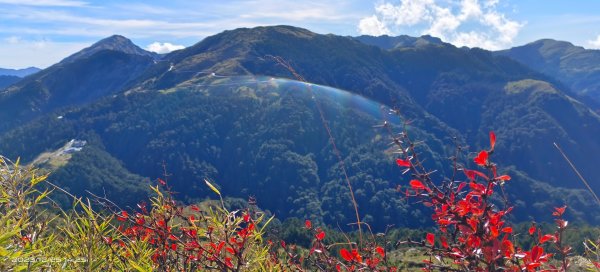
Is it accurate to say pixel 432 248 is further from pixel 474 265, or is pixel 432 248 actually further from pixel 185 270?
pixel 185 270

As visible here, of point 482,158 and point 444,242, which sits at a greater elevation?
point 482,158

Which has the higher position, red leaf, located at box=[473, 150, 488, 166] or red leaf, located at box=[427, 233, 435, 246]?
red leaf, located at box=[473, 150, 488, 166]

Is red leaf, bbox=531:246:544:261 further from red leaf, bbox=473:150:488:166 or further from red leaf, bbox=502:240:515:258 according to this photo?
red leaf, bbox=473:150:488:166

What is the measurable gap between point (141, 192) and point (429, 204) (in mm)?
190603

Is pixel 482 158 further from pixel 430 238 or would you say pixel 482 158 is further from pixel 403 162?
pixel 430 238

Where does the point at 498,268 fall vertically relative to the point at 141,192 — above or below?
above

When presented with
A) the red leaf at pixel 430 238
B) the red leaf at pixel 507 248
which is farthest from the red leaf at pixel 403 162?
the red leaf at pixel 507 248

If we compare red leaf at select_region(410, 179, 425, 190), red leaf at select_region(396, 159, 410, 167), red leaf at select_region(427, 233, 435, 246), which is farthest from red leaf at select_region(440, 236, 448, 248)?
red leaf at select_region(396, 159, 410, 167)

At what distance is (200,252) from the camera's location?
3.39 m

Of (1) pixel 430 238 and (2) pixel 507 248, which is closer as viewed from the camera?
(2) pixel 507 248

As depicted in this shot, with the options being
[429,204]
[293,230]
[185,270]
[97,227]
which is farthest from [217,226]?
[293,230]

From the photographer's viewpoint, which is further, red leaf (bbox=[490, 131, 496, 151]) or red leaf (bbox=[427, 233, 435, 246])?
red leaf (bbox=[427, 233, 435, 246])

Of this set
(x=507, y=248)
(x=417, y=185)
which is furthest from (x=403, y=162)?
(x=507, y=248)

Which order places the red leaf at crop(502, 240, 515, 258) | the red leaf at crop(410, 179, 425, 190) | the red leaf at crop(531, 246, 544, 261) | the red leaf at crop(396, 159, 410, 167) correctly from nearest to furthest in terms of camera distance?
the red leaf at crop(502, 240, 515, 258), the red leaf at crop(531, 246, 544, 261), the red leaf at crop(410, 179, 425, 190), the red leaf at crop(396, 159, 410, 167)
